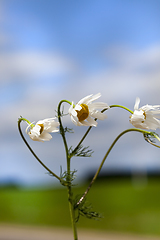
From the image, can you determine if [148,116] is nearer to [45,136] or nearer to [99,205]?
[45,136]

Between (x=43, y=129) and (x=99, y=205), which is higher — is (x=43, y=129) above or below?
above

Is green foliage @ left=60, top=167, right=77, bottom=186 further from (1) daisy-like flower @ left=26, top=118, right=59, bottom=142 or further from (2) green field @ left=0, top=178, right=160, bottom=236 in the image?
(2) green field @ left=0, top=178, right=160, bottom=236

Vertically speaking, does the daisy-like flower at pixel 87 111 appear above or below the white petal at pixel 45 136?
above

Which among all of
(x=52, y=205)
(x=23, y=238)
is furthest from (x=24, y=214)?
(x=23, y=238)

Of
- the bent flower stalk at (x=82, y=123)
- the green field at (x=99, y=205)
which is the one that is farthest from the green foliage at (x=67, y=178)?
the green field at (x=99, y=205)

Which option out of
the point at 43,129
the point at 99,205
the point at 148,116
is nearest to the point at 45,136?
the point at 43,129

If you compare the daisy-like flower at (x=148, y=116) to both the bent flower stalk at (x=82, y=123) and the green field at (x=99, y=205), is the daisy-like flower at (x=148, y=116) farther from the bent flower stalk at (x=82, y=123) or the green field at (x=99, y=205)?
the green field at (x=99, y=205)
